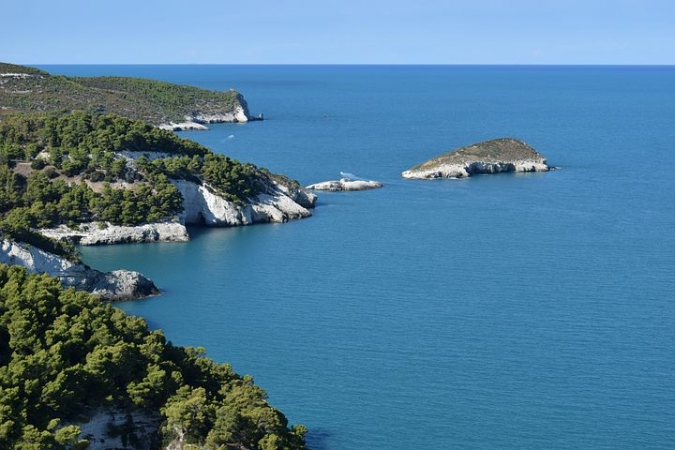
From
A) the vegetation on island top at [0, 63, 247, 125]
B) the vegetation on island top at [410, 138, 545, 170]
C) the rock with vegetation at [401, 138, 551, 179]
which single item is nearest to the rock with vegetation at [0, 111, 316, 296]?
the rock with vegetation at [401, 138, 551, 179]

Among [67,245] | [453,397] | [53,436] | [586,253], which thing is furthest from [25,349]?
[586,253]

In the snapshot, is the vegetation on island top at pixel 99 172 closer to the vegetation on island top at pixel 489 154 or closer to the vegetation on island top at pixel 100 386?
the vegetation on island top at pixel 489 154

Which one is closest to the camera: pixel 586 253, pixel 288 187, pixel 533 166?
pixel 586 253

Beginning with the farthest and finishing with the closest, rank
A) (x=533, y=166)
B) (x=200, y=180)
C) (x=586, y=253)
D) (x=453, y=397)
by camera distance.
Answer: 1. (x=533, y=166)
2. (x=200, y=180)
3. (x=586, y=253)
4. (x=453, y=397)

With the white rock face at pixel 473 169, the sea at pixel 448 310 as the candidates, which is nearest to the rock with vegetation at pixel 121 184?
the sea at pixel 448 310

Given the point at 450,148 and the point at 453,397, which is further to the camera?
the point at 450,148

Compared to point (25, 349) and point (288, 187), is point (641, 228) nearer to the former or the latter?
point (288, 187)
